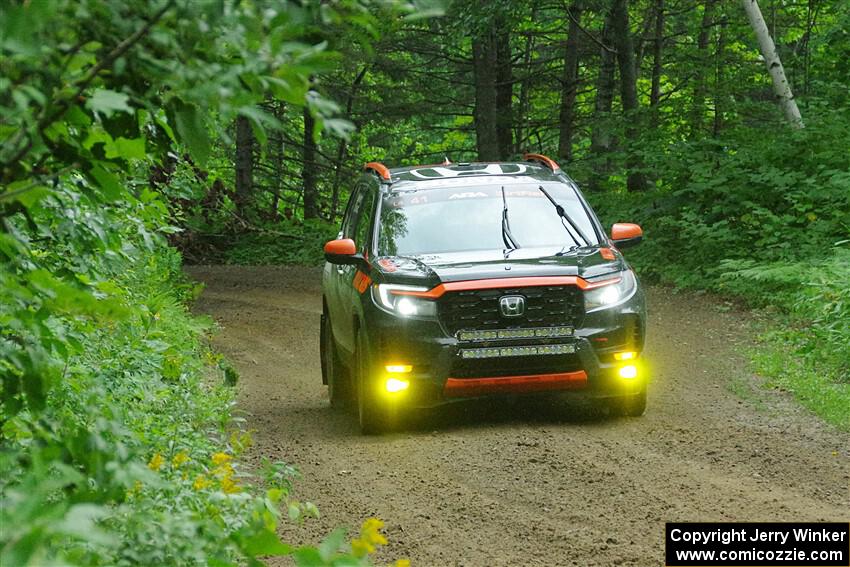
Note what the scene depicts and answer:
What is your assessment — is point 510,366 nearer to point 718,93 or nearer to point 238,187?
point 718,93

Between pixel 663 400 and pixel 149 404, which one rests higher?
pixel 149 404

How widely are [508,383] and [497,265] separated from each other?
3.00ft

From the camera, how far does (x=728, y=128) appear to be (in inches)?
866

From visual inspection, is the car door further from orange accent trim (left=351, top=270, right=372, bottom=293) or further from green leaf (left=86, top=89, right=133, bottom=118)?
Answer: green leaf (left=86, top=89, right=133, bottom=118)

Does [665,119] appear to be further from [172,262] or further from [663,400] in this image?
[663,400]

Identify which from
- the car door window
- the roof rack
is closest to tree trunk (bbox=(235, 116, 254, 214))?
the roof rack

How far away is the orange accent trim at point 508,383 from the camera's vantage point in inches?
361

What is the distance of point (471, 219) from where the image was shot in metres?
10.3

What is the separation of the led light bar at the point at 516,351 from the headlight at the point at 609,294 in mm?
362

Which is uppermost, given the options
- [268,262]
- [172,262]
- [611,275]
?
[611,275]

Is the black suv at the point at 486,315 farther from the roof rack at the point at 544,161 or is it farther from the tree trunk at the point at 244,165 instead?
the tree trunk at the point at 244,165

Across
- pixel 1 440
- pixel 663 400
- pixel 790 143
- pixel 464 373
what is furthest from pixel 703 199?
pixel 1 440

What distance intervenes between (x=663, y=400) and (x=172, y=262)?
34.0 feet

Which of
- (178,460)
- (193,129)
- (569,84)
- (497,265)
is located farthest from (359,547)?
(569,84)
